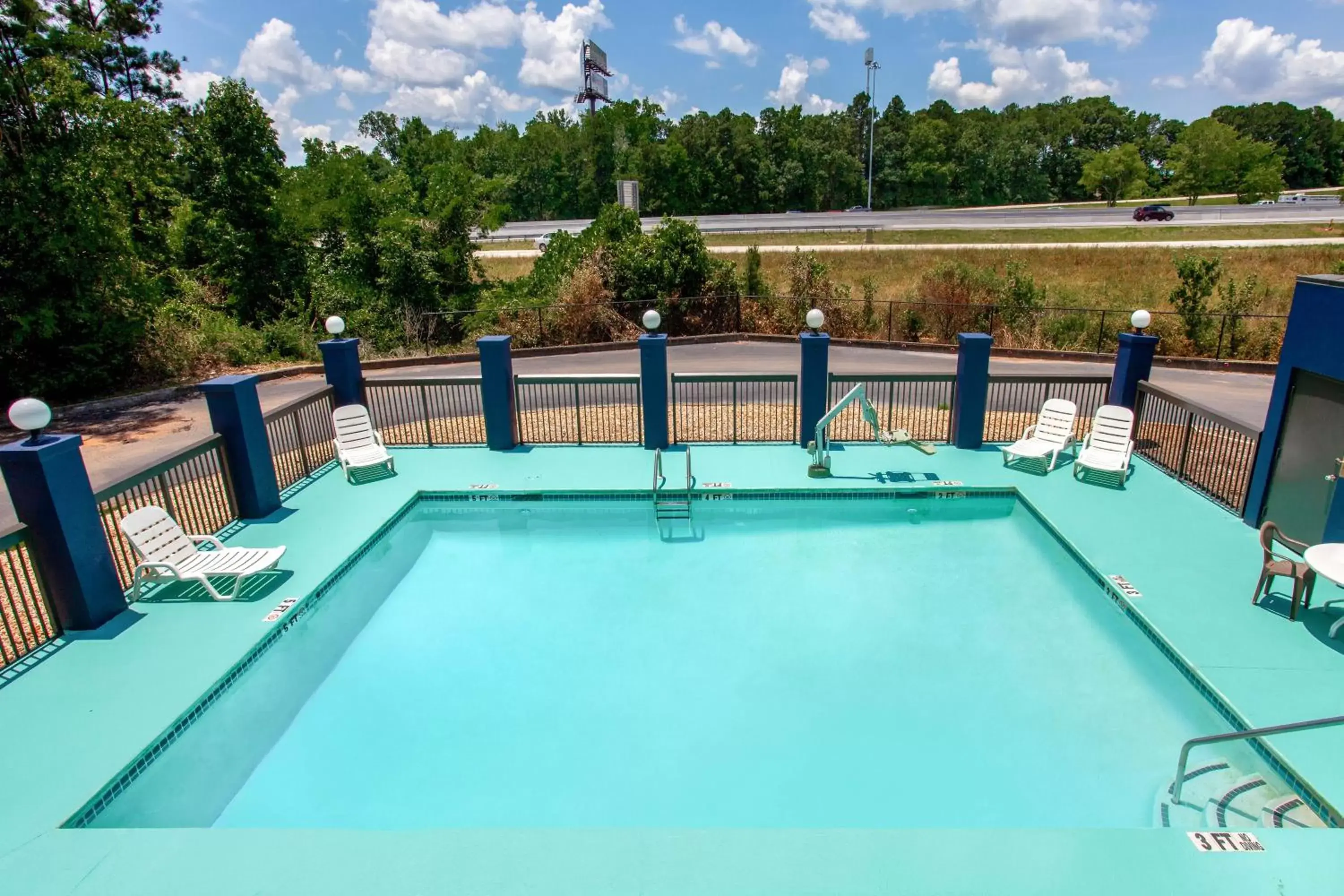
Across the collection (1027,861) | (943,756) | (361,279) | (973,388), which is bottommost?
(943,756)

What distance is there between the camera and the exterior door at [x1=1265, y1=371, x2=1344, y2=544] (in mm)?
7105

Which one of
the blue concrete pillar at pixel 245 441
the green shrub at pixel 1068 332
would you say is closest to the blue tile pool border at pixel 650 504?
the blue concrete pillar at pixel 245 441

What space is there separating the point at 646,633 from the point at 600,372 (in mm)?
11023

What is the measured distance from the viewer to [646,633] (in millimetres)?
7359

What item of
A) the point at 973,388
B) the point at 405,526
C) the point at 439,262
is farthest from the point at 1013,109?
the point at 405,526

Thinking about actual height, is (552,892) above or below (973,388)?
below

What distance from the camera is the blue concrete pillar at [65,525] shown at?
6020 mm

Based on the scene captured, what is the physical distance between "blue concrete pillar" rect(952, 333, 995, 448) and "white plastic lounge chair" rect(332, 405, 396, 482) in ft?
26.7

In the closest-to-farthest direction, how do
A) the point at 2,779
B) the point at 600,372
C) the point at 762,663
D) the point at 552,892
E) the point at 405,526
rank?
the point at 552,892 < the point at 2,779 < the point at 762,663 < the point at 405,526 < the point at 600,372

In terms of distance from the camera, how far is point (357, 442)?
10.5 m

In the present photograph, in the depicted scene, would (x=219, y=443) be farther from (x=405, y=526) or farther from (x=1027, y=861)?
(x=1027, y=861)

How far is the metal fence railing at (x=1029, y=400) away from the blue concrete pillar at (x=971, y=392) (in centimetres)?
23

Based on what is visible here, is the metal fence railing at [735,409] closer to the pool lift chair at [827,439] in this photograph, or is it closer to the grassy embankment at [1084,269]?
the pool lift chair at [827,439]

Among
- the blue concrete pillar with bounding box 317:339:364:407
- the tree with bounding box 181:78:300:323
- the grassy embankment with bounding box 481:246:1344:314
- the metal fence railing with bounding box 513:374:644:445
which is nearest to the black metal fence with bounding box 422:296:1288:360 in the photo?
the grassy embankment with bounding box 481:246:1344:314
